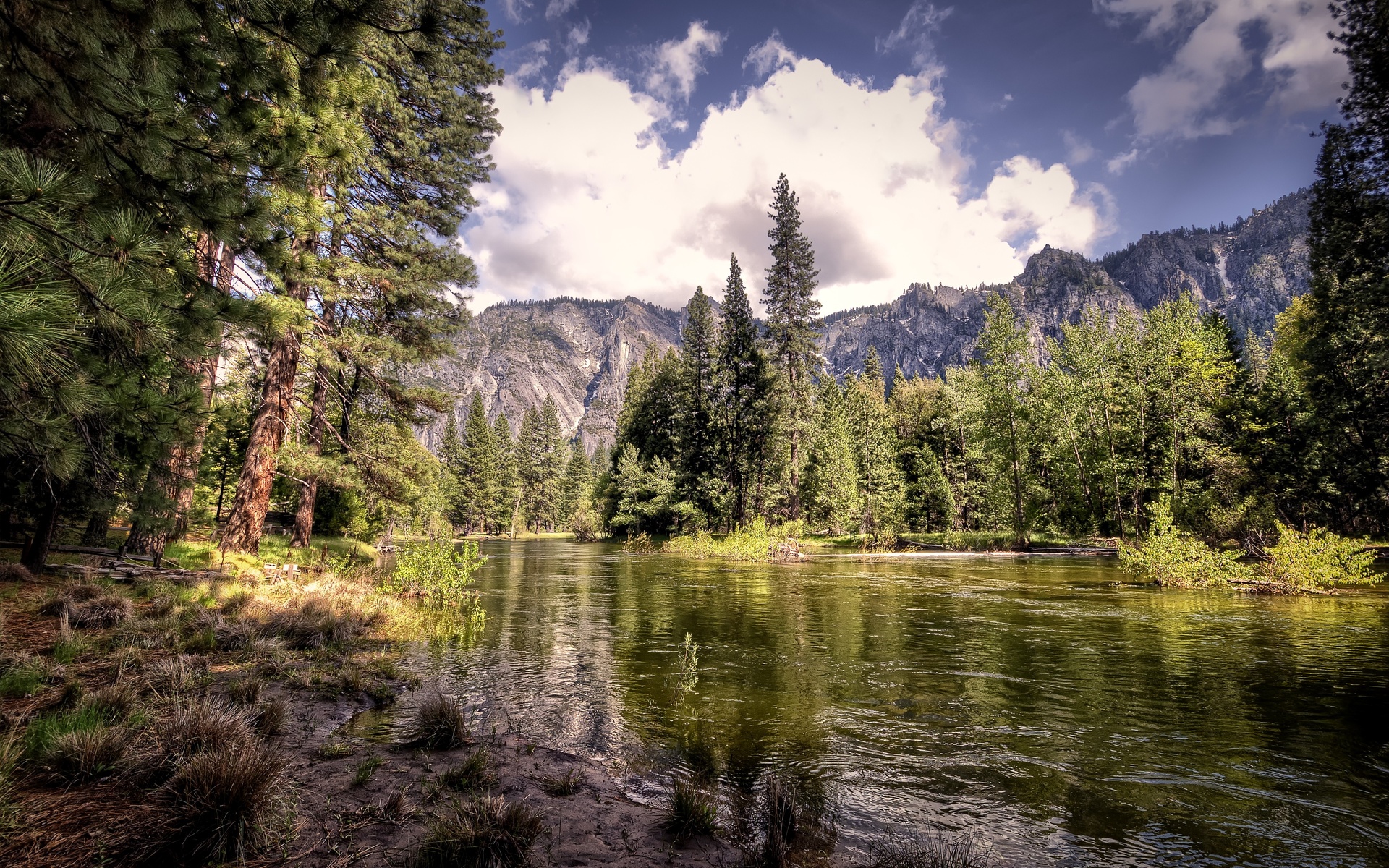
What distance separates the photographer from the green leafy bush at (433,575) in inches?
591

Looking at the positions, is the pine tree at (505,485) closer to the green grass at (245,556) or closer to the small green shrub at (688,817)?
the green grass at (245,556)

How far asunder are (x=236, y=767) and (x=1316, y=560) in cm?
2316

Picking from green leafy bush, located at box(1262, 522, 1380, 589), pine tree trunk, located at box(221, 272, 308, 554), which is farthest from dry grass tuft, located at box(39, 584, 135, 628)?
green leafy bush, located at box(1262, 522, 1380, 589)

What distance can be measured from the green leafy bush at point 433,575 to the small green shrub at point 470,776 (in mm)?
10809

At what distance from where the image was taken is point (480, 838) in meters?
3.18

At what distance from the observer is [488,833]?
10.6 feet

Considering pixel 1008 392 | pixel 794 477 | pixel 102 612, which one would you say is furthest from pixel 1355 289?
pixel 102 612

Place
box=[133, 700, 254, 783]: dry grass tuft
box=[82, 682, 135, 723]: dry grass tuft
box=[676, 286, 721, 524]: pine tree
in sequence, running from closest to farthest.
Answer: box=[133, 700, 254, 783]: dry grass tuft
box=[82, 682, 135, 723]: dry grass tuft
box=[676, 286, 721, 524]: pine tree

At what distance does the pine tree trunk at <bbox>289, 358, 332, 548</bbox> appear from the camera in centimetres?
1678

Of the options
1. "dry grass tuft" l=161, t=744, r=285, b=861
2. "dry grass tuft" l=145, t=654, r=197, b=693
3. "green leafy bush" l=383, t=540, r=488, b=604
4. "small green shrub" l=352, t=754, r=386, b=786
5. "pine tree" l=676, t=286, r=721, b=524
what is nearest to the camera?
"dry grass tuft" l=161, t=744, r=285, b=861

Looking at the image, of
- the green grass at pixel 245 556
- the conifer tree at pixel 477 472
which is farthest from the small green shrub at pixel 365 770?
the conifer tree at pixel 477 472

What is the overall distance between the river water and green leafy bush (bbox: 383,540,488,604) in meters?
1.88

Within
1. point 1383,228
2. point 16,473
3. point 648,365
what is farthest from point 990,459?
point 16,473

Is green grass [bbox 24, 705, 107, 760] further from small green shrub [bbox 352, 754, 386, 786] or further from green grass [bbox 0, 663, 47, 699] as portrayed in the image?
small green shrub [bbox 352, 754, 386, 786]
